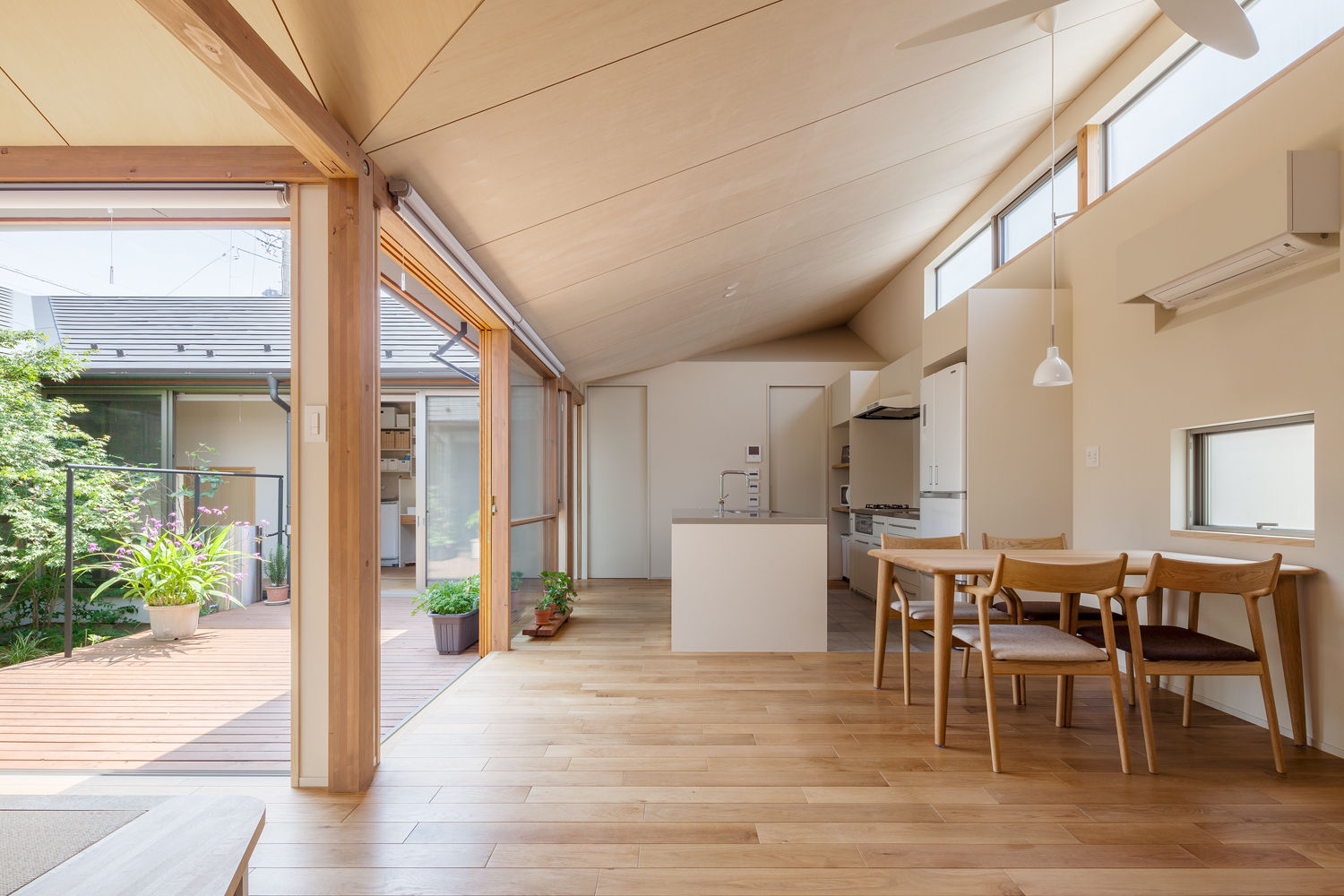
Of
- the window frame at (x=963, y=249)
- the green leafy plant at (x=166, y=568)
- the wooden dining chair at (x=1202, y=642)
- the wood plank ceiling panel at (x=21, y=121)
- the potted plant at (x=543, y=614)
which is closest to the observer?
the wood plank ceiling panel at (x=21, y=121)

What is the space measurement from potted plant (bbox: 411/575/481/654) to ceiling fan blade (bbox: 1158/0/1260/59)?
4443 millimetres

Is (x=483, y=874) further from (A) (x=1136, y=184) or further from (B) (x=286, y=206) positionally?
(A) (x=1136, y=184)

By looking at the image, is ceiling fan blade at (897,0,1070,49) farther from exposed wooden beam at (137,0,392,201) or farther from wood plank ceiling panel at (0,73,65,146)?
wood plank ceiling panel at (0,73,65,146)

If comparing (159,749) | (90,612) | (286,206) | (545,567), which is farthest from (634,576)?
(286,206)

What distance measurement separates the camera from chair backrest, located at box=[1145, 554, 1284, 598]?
2545mm

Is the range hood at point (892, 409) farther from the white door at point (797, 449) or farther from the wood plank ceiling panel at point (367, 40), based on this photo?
the wood plank ceiling panel at point (367, 40)

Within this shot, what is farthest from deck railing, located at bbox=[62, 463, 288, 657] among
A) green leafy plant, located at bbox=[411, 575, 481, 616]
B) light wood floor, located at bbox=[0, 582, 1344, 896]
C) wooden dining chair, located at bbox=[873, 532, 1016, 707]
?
wooden dining chair, located at bbox=[873, 532, 1016, 707]

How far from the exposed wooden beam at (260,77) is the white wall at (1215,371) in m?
3.36

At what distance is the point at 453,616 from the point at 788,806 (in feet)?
9.44

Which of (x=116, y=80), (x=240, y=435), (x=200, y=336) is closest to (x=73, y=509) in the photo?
(x=240, y=435)

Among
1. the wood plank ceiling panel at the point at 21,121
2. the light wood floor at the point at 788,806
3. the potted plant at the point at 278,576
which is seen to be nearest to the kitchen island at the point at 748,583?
the light wood floor at the point at 788,806

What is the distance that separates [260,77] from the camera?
1.66 metres

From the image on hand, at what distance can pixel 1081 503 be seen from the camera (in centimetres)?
435

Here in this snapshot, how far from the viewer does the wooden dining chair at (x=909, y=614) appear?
3.48 meters
